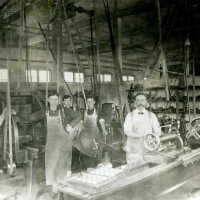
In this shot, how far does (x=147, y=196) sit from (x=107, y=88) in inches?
386

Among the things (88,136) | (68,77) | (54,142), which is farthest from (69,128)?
(68,77)

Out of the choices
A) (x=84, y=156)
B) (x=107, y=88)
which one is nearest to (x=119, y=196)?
(x=84, y=156)

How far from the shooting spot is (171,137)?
3773 mm

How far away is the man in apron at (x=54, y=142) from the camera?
159 inches

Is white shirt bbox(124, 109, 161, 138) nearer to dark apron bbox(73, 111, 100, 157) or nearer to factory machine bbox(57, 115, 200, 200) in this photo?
factory machine bbox(57, 115, 200, 200)

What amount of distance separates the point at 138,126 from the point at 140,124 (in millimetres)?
39

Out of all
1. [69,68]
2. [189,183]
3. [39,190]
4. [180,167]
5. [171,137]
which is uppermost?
[69,68]

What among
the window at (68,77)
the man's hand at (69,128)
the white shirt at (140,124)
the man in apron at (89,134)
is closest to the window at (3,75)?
the window at (68,77)

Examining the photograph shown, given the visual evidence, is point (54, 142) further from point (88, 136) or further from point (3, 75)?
point (3, 75)

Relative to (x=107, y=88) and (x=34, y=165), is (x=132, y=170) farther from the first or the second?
(x=107, y=88)

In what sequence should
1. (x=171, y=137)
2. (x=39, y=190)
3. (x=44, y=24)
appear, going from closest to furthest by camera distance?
(x=171, y=137), (x=39, y=190), (x=44, y=24)

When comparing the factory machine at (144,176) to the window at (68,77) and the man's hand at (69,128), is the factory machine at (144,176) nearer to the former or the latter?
the man's hand at (69,128)

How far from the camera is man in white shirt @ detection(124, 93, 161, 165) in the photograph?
377 centimetres

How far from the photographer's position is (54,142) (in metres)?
4.11
